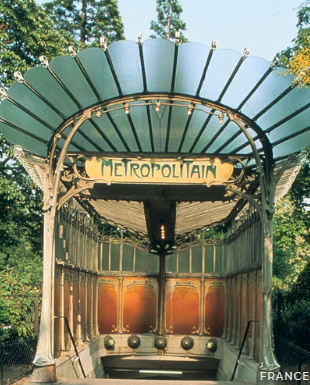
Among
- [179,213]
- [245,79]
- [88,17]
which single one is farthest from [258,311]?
[88,17]

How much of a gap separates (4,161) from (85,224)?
7242 millimetres

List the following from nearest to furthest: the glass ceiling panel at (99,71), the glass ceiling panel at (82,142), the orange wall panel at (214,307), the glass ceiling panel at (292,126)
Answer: the glass ceiling panel at (99,71)
the glass ceiling panel at (292,126)
the glass ceiling panel at (82,142)
the orange wall panel at (214,307)

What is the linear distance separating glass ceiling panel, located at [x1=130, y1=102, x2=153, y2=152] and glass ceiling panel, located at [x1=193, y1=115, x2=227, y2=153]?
1081 millimetres

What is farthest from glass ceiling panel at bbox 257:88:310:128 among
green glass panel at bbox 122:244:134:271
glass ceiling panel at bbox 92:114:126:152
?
green glass panel at bbox 122:244:134:271

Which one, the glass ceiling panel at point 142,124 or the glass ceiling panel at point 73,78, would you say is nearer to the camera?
the glass ceiling panel at point 73,78

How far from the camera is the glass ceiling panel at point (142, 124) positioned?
10.5 m

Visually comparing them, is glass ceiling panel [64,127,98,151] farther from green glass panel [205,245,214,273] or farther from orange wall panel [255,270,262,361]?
green glass panel [205,245,214,273]

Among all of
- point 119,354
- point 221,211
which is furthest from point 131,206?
point 119,354

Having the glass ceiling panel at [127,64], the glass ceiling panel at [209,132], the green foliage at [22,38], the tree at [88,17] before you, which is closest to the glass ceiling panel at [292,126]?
the glass ceiling panel at [209,132]

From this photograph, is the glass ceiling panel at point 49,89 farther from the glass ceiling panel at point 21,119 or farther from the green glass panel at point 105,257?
the green glass panel at point 105,257

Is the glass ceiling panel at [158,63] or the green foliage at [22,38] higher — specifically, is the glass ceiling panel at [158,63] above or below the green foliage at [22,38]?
below

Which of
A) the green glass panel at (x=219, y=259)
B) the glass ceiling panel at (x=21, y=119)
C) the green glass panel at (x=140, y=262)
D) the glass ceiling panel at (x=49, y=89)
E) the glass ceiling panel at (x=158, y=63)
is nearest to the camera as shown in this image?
the glass ceiling panel at (x=158, y=63)

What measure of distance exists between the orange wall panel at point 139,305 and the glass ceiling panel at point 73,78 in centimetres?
1119

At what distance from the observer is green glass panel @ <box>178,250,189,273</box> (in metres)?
20.4
